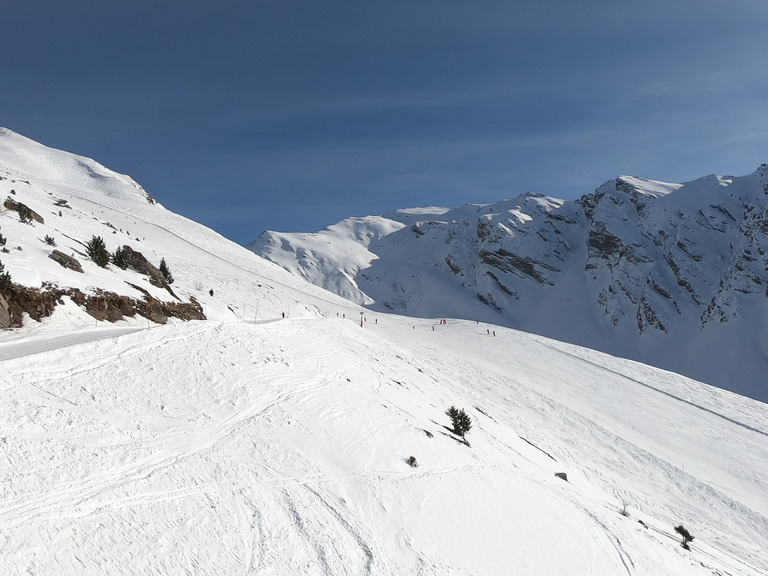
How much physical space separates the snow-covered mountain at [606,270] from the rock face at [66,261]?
76.4 metres

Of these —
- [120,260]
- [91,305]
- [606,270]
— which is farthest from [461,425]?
[606,270]

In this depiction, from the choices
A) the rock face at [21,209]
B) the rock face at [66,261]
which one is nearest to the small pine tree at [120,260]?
the rock face at [66,261]

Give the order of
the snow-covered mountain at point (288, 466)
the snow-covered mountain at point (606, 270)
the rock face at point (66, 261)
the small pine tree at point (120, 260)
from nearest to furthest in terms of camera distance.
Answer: the snow-covered mountain at point (288, 466) → the rock face at point (66, 261) → the small pine tree at point (120, 260) → the snow-covered mountain at point (606, 270)

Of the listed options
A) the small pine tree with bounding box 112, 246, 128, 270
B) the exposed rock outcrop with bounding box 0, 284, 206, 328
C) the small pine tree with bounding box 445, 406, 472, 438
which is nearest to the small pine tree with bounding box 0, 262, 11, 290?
the exposed rock outcrop with bounding box 0, 284, 206, 328

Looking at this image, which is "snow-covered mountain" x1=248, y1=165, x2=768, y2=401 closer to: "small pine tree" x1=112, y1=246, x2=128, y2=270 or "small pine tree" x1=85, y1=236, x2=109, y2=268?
"small pine tree" x1=112, y1=246, x2=128, y2=270

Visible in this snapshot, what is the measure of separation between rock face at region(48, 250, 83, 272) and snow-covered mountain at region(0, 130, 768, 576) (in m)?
0.43

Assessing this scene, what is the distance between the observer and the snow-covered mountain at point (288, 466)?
546 centimetres

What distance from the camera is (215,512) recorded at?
587cm

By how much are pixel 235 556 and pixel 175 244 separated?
4379cm

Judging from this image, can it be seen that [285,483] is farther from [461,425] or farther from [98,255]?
[98,255]

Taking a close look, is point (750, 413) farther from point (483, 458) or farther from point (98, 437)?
point (98, 437)

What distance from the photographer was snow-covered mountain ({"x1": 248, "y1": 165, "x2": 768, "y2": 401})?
77750 millimetres

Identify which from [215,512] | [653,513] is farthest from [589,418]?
[215,512]

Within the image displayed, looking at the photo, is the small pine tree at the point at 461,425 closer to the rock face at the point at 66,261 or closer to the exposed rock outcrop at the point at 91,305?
the exposed rock outcrop at the point at 91,305
